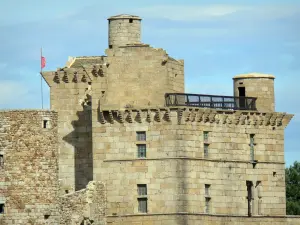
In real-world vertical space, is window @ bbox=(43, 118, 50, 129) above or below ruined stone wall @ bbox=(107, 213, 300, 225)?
above

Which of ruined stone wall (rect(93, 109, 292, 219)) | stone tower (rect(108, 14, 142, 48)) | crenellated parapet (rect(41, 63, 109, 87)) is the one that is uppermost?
stone tower (rect(108, 14, 142, 48))

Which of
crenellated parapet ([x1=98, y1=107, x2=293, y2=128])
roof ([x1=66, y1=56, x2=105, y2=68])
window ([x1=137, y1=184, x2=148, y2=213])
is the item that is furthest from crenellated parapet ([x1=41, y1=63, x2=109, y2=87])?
window ([x1=137, y1=184, x2=148, y2=213])

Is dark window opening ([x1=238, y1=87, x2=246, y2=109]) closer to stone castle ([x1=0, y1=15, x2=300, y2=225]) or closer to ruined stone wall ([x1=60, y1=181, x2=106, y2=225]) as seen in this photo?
stone castle ([x1=0, y1=15, x2=300, y2=225])

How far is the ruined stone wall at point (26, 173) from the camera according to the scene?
9925 centimetres

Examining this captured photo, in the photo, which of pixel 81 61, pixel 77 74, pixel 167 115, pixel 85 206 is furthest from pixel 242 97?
pixel 85 206

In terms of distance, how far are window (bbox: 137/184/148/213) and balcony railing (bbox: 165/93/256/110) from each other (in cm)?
430

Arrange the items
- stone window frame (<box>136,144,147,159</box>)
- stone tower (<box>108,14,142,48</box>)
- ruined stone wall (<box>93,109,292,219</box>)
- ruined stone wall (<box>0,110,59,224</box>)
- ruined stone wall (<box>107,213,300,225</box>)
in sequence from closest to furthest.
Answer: ruined stone wall (<box>0,110,59,224</box>) < ruined stone wall (<box>107,213,300,225</box>) < ruined stone wall (<box>93,109,292,219</box>) < stone window frame (<box>136,144,147,159</box>) < stone tower (<box>108,14,142,48</box>)

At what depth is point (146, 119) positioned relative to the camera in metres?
106

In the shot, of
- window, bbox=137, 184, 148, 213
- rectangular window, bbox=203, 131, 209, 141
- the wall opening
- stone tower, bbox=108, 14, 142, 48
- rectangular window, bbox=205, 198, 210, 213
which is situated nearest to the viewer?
window, bbox=137, 184, 148, 213

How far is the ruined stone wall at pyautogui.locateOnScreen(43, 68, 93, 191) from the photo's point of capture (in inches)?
4220

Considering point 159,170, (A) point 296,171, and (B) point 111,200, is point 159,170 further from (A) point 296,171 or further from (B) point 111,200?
(A) point 296,171

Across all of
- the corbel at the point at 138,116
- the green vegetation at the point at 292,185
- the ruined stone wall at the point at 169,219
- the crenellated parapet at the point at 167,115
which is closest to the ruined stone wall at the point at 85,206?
the ruined stone wall at the point at 169,219

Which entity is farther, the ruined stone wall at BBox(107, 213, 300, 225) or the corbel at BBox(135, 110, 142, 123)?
the corbel at BBox(135, 110, 142, 123)

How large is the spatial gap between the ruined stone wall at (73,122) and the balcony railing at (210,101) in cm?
428
